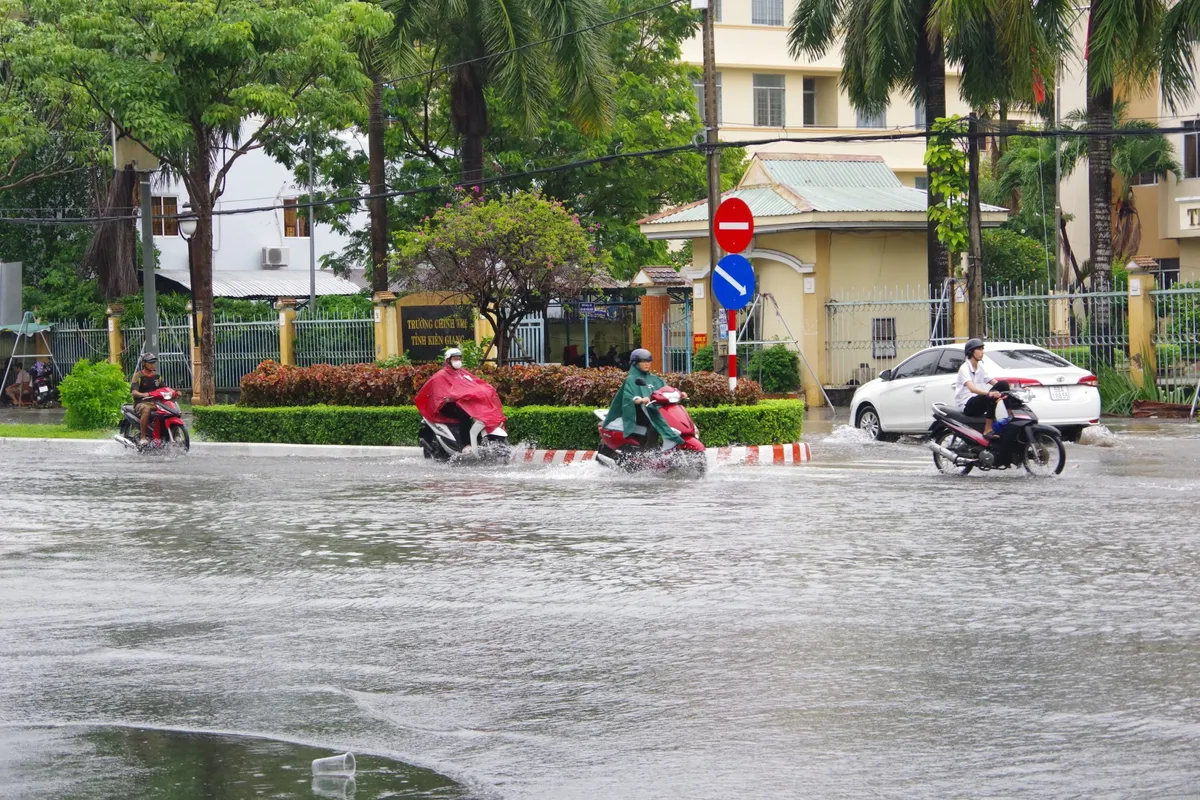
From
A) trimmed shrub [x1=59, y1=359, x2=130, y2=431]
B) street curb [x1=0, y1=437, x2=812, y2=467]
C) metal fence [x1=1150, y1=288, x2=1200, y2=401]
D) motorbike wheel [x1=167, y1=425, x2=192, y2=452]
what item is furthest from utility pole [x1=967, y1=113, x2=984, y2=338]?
trimmed shrub [x1=59, y1=359, x2=130, y2=431]

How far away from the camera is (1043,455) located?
17.1 metres

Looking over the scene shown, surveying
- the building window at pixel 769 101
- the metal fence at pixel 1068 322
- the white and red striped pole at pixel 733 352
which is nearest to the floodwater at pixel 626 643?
the white and red striped pole at pixel 733 352

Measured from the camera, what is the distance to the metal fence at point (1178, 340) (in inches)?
1065

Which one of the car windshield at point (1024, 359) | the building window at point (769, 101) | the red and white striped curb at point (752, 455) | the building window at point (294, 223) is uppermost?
the building window at point (769, 101)

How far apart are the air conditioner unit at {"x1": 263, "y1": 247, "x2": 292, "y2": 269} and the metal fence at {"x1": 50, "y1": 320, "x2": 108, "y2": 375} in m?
9.82

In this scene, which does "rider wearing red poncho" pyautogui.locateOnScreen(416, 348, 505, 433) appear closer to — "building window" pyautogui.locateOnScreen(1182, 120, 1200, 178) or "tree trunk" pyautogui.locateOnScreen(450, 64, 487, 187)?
"tree trunk" pyautogui.locateOnScreen(450, 64, 487, 187)

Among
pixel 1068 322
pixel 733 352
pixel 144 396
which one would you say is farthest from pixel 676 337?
pixel 144 396

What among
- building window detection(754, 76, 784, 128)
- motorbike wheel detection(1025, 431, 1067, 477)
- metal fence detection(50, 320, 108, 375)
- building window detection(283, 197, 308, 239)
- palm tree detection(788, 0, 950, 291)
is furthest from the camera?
building window detection(754, 76, 784, 128)

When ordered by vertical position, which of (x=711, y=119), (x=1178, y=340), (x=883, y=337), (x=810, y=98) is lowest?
(x=1178, y=340)

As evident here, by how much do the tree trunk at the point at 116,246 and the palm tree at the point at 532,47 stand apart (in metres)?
13.2

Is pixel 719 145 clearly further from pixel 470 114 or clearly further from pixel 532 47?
pixel 470 114

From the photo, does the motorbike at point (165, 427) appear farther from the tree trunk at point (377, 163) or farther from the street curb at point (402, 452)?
the tree trunk at point (377, 163)

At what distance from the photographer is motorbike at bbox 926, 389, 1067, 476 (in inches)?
672

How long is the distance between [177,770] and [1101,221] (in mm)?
25951
